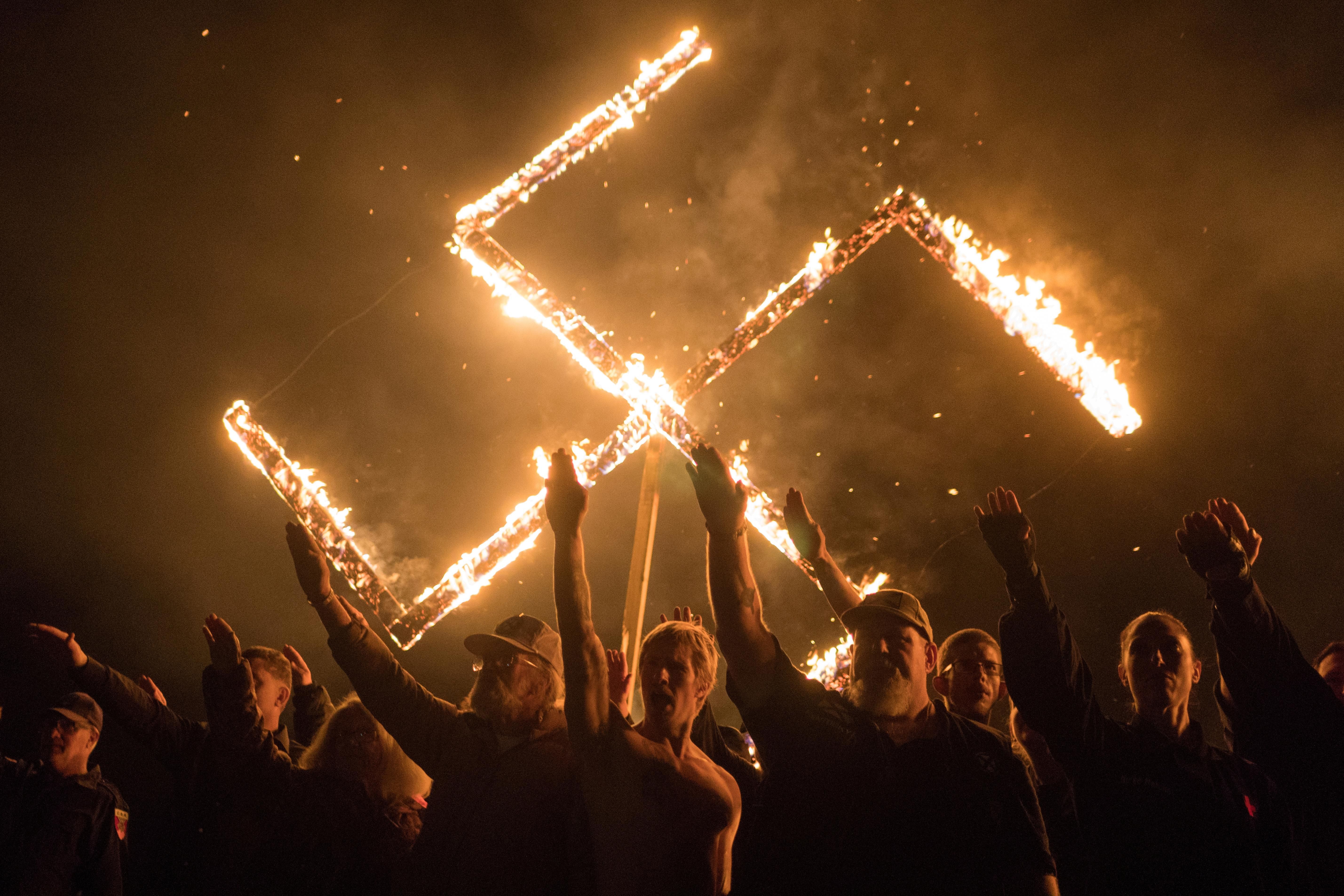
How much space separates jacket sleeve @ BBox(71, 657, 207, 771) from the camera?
302 centimetres

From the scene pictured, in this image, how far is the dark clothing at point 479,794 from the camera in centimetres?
208

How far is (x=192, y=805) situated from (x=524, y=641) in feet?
4.61

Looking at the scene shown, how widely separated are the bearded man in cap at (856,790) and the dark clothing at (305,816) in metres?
1.42

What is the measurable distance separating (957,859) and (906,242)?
3.79 metres

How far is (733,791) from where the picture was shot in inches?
82.6

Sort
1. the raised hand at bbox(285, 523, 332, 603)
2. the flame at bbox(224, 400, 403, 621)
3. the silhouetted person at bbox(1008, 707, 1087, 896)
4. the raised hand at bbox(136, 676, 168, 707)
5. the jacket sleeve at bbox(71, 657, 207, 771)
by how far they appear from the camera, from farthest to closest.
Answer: the flame at bbox(224, 400, 403, 621) < the raised hand at bbox(136, 676, 168, 707) < the jacket sleeve at bbox(71, 657, 207, 771) < the raised hand at bbox(285, 523, 332, 603) < the silhouetted person at bbox(1008, 707, 1087, 896)

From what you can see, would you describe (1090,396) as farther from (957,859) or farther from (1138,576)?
(957,859)

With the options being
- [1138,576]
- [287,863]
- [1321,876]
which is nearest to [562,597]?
[287,863]

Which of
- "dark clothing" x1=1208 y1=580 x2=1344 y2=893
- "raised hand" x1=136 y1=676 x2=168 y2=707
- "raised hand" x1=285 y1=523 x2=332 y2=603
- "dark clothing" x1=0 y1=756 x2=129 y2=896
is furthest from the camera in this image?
"raised hand" x1=136 y1=676 x2=168 y2=707

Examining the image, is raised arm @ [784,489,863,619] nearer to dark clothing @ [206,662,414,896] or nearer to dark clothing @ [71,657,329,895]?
dark clothing @ [206,662,414,896]

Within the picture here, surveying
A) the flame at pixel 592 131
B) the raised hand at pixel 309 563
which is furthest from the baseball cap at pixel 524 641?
the flame at pixel 592 131

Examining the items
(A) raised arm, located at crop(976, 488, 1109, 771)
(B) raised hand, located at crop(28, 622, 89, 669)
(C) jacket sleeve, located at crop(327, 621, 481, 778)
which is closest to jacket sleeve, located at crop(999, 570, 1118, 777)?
(A) raised arm, located at crop(976, 488, 1109, 771)

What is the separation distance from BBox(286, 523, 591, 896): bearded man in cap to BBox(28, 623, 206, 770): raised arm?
871 millimetres

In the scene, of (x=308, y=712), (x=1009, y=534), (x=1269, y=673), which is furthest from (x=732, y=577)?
(x=308, y=712)
